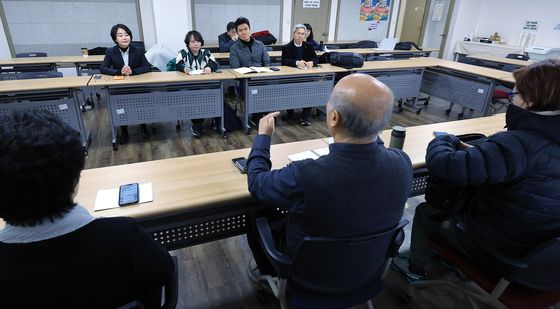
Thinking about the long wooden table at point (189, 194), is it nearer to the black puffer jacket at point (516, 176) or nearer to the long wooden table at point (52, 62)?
the black puffer jacket at point (516, 176)

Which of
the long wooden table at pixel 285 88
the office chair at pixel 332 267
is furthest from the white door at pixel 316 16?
the office chair at pixel 332 267

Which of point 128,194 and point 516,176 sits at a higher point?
point 516,176

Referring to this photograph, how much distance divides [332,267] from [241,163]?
2.33ft

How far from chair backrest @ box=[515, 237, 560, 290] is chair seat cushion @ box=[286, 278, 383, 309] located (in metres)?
0.57

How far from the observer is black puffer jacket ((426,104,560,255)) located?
1.20 metres

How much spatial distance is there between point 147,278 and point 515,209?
134 cm

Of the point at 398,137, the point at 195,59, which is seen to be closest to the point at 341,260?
the point at 398,137

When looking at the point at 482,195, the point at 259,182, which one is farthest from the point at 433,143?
the point at 259,182

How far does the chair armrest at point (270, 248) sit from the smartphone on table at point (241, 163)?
1.05 ft

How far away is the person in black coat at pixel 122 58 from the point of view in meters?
3.75

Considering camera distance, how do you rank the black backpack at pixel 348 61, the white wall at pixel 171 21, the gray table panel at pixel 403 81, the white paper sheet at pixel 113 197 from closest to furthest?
the white paper sheet at pixel 113 197
the black backpack at pixel 348 61
the gray table panel at pixel 403 81
the white wall at pixel 171 21

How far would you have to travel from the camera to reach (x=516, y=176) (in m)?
1.22

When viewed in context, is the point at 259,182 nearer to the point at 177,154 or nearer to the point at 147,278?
the point at 147,278

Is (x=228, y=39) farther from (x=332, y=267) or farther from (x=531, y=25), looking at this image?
(x=531, y=25)
